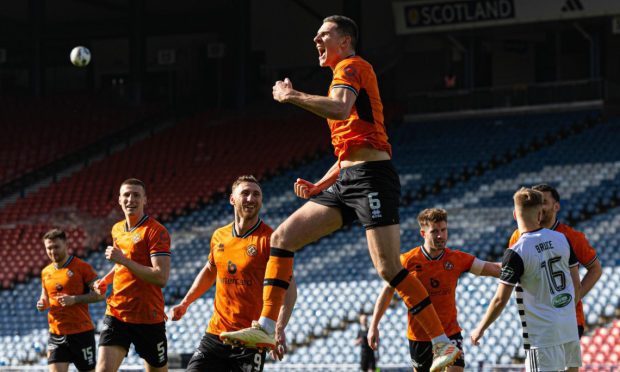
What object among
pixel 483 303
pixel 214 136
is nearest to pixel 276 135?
pixel 214 136

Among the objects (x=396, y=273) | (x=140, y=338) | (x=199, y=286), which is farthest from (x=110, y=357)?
(x=396, y=273)

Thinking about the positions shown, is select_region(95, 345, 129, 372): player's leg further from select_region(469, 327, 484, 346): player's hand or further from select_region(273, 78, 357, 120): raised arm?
select_region(273, 78, 357, 120): raised arm

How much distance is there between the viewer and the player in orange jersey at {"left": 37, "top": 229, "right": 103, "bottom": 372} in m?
12.7

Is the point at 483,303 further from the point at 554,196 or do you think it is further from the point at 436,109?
the point at 436,109

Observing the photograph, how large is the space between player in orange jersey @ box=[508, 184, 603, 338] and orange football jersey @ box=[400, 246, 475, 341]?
125 centimetres

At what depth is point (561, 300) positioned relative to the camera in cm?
812

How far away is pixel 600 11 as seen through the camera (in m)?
29.2

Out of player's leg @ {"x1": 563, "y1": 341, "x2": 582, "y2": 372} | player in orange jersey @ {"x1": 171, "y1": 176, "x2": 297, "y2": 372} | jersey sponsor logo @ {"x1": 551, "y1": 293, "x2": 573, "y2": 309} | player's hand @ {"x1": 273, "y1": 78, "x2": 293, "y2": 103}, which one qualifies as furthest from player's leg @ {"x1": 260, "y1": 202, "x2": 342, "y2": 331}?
player's leg @ {"x1": 563, "y1": 341, "x2": 582, "y2": 372}

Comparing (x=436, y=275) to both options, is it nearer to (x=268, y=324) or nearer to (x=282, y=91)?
(x=268, y=324)

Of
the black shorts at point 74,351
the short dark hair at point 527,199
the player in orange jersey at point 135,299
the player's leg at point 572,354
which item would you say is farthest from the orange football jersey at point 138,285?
the player's leg at point 572,354

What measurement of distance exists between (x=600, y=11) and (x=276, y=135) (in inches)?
407

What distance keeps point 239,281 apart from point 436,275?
2423mm

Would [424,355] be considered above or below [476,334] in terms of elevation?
below

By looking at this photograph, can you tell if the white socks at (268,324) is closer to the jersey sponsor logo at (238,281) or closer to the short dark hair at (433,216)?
the jersey sponsor logo at (238,281)
